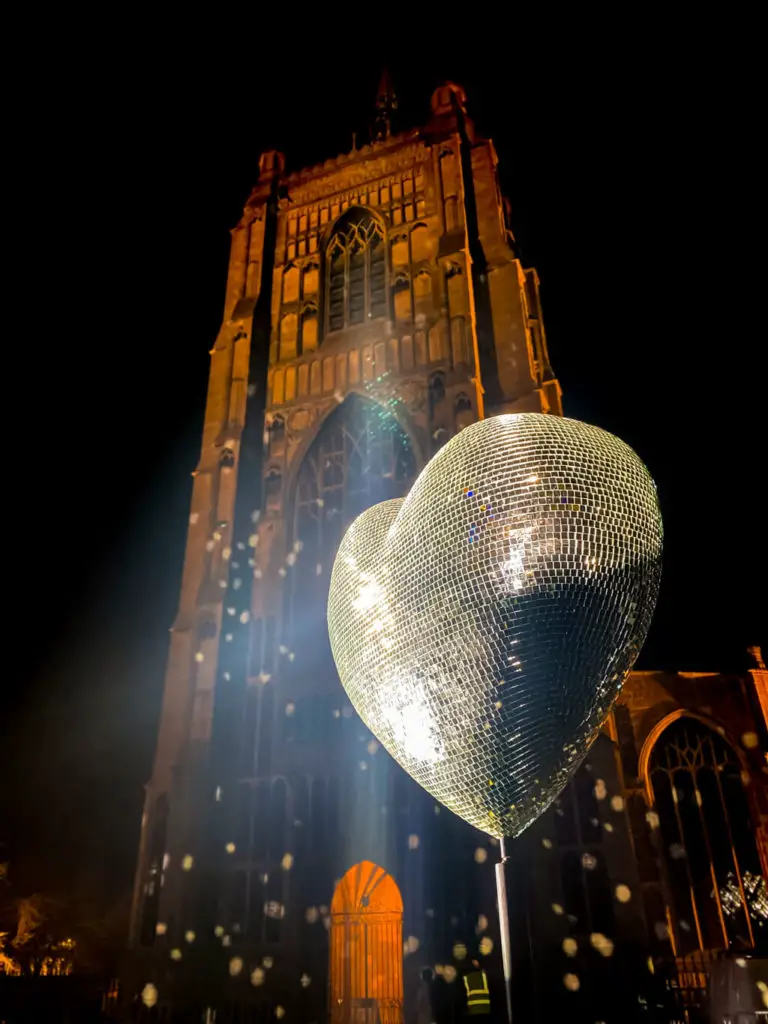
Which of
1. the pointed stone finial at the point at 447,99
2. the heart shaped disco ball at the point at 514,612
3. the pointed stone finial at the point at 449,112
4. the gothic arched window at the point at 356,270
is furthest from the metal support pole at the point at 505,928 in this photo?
the pointed stone finial at the point at 447,99

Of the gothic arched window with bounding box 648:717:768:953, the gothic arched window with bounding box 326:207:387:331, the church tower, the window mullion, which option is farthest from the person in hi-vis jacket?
the gothic arched window with bounding box 326:207:387:331

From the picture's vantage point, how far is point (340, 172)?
72.2ft

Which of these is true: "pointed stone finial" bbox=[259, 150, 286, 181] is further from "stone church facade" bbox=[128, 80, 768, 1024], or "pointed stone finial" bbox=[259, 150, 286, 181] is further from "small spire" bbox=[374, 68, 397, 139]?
"small spire" bbox=[374, 68, 397, 139]

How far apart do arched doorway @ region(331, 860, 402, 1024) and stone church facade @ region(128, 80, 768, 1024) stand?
4 cm

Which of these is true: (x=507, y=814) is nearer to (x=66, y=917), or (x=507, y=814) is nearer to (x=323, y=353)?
(x=323, y=353)

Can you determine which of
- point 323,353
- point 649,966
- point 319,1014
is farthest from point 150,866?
point 323,353

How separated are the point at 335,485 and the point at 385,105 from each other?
19.9 m

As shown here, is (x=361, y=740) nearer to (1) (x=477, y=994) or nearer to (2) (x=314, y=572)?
(2) (x=314, y=572)

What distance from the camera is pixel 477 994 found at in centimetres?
1051

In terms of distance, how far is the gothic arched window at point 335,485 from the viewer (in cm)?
1550

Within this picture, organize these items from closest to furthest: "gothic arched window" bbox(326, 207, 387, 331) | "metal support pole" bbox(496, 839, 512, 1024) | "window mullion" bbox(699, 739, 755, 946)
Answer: "metal support pole" bbox(496, 839, 512, 1024) → "window mullion" bbox(699, 739, 755, 946) → "gothic arched window" bbox(326, 207, 387, 331)

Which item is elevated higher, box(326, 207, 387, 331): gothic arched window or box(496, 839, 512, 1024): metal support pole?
box(326, 207, 387, 331): gothic arched window

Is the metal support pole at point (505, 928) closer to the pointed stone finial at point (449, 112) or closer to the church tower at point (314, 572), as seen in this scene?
the church tower at point (314, 572)

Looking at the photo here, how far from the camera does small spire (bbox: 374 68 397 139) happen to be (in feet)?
89.0
